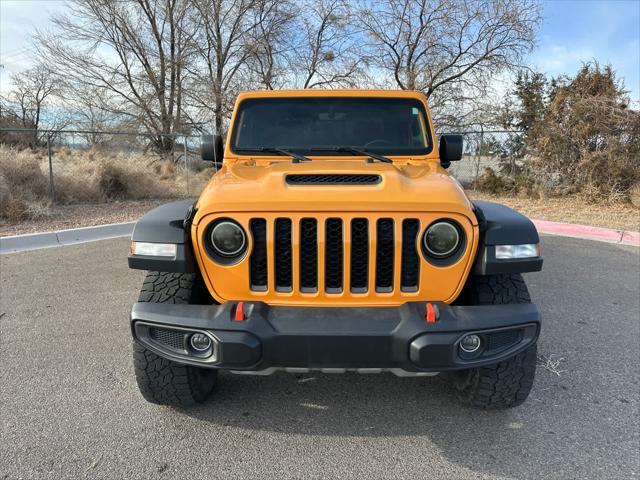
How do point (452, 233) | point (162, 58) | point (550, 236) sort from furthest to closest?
point (162, 58), point (550, 236), point (452, 233)

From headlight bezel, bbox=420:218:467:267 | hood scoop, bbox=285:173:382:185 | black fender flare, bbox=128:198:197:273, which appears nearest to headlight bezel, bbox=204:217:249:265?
black fender flare, bbox=128:198:197:273

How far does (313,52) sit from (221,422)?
58.0 ft

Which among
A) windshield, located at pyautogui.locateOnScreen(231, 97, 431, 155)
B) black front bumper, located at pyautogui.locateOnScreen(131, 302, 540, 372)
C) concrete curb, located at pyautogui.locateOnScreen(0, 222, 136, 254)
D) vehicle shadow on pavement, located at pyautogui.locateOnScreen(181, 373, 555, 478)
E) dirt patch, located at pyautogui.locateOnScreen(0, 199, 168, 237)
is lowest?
vehicle shadow on pavement, located at pyautogui.locateOnScreen(181, 373, 555, 478)

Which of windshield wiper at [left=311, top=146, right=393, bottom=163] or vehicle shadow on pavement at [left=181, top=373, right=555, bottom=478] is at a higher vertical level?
windshield wiper at [left=311, top=146, right=393, bottom=163]

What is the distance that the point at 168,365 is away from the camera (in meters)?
2.39

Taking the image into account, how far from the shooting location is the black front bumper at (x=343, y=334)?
1965 millimetres

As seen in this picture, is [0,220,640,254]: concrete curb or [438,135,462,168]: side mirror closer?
[438,135,462,168]: side mirror

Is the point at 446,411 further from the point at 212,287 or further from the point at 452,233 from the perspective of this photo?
the point at 212,287

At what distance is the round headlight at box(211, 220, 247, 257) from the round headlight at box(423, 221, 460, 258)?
895 millimetres

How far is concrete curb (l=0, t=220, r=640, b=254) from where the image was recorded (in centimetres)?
655

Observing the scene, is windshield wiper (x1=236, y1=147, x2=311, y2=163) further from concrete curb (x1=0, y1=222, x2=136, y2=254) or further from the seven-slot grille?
concrete curb (x1=0, y1=222, x2=136, y2=254)

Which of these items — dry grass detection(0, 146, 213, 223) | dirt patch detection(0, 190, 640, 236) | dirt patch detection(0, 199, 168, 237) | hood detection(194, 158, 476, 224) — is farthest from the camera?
dry grass detection(0, 146, 213, 223)

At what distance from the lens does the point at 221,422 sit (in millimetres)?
2484

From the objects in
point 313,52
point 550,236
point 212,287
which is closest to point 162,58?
point 313,52
